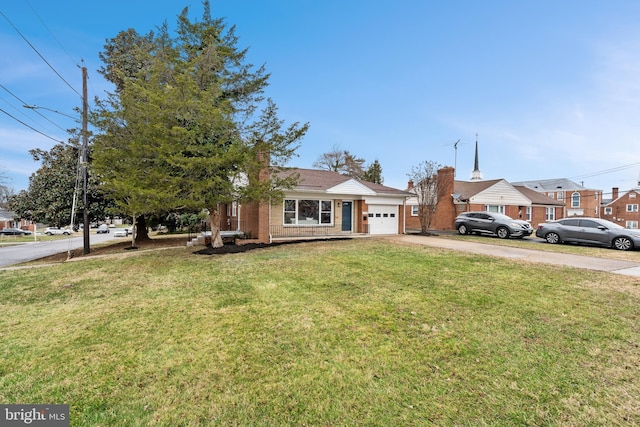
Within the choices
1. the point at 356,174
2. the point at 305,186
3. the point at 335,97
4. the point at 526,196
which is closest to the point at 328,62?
the point at 335,97

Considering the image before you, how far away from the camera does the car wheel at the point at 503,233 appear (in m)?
17.5

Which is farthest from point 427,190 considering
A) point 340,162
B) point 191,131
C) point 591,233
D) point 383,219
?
point 340,162

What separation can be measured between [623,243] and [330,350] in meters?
16.4

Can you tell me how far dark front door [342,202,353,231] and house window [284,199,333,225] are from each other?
0.97 meters

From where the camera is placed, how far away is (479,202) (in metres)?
23.5

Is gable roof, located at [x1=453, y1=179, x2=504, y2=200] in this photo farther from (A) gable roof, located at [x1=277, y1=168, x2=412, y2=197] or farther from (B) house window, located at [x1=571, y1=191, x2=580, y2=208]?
Answer: (B) house window, located at [x1=571, y1=191, x2=580, y2=208]

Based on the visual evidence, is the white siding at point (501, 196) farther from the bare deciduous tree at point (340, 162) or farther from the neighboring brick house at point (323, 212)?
the bare deciduous tree at point (340, 162)

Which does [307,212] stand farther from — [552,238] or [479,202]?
[479,202]

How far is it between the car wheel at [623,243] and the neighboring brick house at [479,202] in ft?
34.4

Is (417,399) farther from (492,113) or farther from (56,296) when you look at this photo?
(492,113)

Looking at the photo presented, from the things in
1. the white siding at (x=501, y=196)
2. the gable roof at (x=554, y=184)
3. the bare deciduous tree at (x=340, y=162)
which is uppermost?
the bare deciduous tree at (x=340, y=162)

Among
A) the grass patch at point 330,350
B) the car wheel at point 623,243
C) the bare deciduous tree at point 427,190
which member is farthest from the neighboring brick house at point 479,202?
the grass patch at point 330,350

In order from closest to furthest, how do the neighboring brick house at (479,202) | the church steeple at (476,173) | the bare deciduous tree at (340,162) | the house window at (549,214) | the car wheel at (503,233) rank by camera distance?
the car wheel at (503,233) → the neighboring brick house at (479,202) → the house window at (549,214) → the church steeple at (476,173) → the bare deciduous tree at (340,162)

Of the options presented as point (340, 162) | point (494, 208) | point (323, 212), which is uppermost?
point (340, 162)
